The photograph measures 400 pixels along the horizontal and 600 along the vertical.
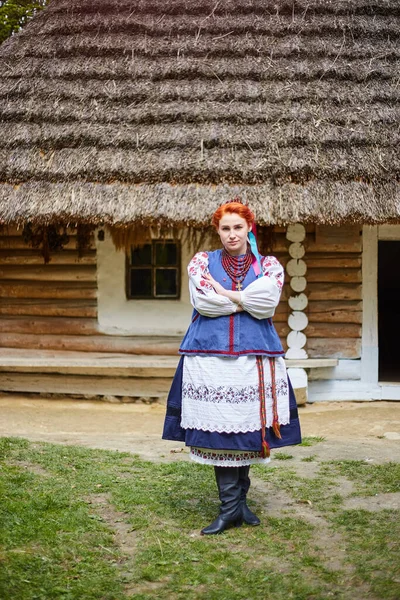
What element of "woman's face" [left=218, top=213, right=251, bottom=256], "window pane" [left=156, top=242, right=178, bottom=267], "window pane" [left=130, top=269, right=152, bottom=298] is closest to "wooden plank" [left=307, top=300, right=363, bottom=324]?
"window pane" [left=156, top=242, right=178, bottom=267]

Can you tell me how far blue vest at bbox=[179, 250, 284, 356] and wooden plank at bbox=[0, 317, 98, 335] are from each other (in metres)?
4.70

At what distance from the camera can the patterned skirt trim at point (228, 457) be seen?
137 inches

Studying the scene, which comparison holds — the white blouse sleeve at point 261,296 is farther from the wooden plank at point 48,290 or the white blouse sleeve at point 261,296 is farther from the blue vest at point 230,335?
the wooden plank at point 48,290

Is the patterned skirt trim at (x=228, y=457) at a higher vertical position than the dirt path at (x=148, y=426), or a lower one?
higher

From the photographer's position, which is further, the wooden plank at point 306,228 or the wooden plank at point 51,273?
the wooden plank at point 51,273

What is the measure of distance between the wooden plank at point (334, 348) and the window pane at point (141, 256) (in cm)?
207

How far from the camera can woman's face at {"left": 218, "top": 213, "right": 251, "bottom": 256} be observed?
3523 millimetres

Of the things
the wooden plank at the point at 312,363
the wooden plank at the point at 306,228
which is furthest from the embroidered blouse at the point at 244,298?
the wooden plank at the point at 306,228

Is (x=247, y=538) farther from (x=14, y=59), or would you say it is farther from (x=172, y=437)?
(x=14, y=59)

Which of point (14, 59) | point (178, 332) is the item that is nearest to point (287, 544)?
point (178, 332)

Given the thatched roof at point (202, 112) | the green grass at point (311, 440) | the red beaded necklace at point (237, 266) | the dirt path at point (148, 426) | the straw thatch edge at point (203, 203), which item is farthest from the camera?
the thatched roof at point (202, 112)

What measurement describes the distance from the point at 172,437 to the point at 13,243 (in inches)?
204

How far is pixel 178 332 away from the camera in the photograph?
805cm

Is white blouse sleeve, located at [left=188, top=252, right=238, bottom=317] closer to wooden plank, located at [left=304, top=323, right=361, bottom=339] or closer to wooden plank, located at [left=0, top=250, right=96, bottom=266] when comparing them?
wooden plank, located at [left=304, top=323, right=361, bottom=339]
